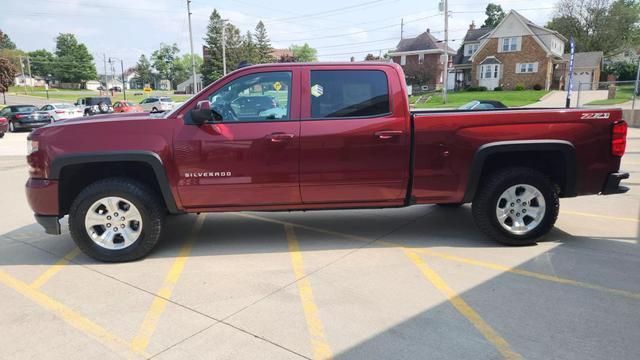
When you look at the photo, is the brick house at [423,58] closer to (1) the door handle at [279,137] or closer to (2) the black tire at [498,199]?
(2) the black tire at [498,199]

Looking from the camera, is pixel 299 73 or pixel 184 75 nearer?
pixel 299 73

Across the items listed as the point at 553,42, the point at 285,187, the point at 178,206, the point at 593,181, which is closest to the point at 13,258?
the point at 178,206

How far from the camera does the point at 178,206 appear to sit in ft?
15.5

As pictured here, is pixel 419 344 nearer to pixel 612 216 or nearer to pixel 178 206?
pixel 178 206

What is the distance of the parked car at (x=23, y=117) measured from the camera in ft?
76.3

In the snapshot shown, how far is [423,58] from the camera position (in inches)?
2426

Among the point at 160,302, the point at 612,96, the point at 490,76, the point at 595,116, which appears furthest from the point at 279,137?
the point at 490,76

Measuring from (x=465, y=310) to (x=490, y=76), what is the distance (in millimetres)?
51889

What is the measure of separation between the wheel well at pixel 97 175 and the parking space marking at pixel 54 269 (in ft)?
1.68

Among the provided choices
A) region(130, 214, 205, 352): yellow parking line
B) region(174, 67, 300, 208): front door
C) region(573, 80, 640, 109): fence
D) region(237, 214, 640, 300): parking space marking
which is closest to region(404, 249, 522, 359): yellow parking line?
region(237, 214, 640, 300): parking space marking

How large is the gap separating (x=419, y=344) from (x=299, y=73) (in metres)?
2.89

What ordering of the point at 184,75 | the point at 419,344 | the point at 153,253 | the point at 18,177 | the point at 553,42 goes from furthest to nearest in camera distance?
the point at 184,75 → the point at 553,42 → the point at 18,177 → the point at 153,253 → the point at 419,344

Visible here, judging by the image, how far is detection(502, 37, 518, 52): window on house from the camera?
4919 centimetres

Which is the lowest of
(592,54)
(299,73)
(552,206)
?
(552,206)
